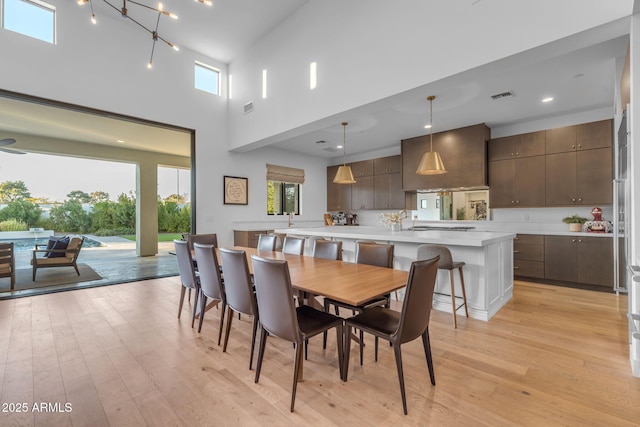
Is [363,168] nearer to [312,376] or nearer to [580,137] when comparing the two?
[580,137]

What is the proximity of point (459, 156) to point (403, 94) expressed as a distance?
9.28ft

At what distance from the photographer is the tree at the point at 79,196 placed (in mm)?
5738

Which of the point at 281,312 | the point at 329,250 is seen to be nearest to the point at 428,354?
the point at 281,312

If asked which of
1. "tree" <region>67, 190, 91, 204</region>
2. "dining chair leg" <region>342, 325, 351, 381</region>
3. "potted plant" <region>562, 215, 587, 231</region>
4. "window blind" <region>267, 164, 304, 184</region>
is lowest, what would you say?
"dining chair leg" <region>342, 325, 351, 381</region>

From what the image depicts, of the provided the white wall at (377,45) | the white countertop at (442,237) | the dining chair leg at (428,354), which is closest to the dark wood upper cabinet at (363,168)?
the white wall at (377,45)

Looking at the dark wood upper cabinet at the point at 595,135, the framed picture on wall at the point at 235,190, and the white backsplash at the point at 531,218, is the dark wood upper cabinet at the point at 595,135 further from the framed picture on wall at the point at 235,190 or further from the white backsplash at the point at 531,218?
the framed picture on wall at the point at 235,190

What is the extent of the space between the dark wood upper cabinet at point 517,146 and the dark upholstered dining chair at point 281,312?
481cm

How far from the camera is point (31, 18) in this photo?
374 cm

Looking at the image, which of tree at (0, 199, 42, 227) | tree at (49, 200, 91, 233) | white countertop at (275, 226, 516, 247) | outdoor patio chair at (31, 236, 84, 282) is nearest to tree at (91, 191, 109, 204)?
tree at (49, 200, 91, 233)

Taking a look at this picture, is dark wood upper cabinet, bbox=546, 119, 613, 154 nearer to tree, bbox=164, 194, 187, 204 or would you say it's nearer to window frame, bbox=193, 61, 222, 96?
window frame, bbox=193, 61, 222, 96

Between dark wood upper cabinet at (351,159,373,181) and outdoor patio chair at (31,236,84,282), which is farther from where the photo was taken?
dark wood upper cabinet at (351,159,373,181)

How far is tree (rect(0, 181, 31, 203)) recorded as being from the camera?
4926 millimetres

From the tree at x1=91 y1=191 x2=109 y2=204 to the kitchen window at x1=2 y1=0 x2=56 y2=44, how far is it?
3251 millimetres

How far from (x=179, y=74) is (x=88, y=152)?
3758mm
